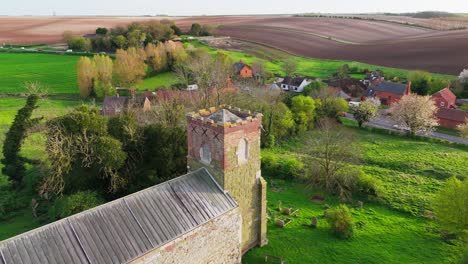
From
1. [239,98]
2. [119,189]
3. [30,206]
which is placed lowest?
[30,206]

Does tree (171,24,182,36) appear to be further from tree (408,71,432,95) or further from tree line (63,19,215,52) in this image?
tree (408,71,432,95)

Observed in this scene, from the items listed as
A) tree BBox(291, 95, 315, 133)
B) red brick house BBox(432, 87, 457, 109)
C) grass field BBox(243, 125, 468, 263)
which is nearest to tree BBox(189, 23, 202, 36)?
tree BBox(291, 95, 315, 133)

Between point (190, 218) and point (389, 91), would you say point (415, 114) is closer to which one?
point (389, 91)

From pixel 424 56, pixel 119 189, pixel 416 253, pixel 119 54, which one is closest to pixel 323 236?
pixel 416 253

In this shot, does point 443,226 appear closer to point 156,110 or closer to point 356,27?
point 156,110

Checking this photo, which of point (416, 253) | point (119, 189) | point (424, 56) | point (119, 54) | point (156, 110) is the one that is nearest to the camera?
point (416, 253)

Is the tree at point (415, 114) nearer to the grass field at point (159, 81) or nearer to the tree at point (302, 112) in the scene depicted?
the tree at point (302, 112)
